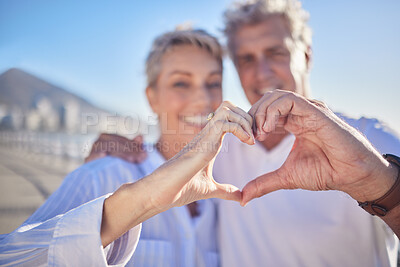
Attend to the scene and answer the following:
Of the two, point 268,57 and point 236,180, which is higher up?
point 268,57

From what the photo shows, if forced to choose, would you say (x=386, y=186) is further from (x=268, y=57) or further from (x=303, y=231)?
(x=268, y=57)

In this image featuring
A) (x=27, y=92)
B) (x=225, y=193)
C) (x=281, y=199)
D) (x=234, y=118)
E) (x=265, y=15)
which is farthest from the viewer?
(x=27, y=92)

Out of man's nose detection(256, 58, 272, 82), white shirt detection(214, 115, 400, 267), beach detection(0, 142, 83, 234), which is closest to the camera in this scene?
white shirt detection(214, 115, 400, 267)

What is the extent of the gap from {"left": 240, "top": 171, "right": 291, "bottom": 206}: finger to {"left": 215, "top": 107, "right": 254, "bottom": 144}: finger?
43 cm

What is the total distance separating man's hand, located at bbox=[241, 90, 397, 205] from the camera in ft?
3.98

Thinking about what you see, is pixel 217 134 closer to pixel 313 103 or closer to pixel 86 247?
pixel 313 103

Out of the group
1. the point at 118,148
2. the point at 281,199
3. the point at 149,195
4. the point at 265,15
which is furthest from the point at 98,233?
the point at 265,15

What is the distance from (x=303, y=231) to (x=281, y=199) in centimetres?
29

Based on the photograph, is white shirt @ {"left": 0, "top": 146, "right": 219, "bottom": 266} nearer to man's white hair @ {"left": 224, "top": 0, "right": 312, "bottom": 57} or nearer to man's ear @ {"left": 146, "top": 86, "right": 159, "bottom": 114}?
man's ear @ {"left": 146, "top": 86, "right": 159, "bottom": 114}

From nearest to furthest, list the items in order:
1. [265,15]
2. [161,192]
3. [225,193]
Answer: [161,192], [225,193], [265,15]

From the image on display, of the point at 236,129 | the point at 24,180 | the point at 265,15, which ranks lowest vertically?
the point at 24,180

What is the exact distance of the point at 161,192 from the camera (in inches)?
42.6

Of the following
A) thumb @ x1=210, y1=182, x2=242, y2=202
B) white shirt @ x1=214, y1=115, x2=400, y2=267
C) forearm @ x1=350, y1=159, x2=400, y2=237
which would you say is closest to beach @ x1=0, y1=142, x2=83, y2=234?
white shirt @ x1=214, y1=115, x2=400, y2=267

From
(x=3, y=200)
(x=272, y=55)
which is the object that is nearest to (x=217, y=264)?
(x=272, y=55)
